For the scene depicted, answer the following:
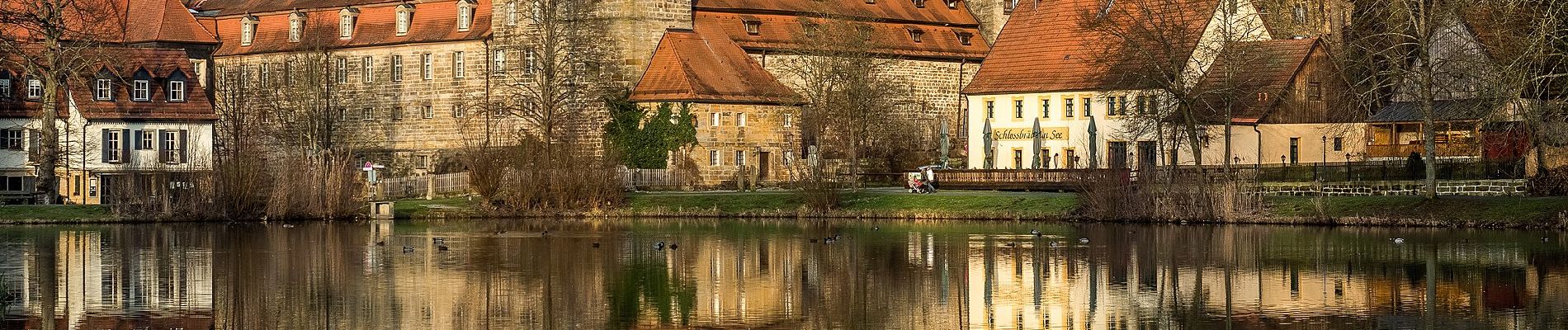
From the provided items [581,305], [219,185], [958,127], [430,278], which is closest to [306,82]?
[958,127]

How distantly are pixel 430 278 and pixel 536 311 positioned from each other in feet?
19.3

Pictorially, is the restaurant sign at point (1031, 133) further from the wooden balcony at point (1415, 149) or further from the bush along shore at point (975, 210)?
the bush along shore at point (975, 210)

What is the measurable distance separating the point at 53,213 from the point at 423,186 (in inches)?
604

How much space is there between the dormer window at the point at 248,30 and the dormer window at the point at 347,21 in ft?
14.1

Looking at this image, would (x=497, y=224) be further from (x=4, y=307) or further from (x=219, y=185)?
(x=4, y=307)

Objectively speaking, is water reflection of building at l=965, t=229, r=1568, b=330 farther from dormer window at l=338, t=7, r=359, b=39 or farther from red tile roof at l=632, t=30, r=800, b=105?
dormer window at l=338, t=7, r=359, b=39

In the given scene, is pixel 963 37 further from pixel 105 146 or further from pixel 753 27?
pixel 105 146

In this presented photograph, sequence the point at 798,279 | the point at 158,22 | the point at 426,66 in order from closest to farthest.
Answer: the point at 798,279 < the point at 426,66 < the point at 158,22

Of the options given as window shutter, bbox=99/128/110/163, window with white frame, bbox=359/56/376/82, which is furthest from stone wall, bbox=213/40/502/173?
window shutter, bbox=99/128/110/163

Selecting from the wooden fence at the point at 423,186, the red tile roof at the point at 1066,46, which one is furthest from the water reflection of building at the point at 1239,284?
the wooden fence at the point at 423,186

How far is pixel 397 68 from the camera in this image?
Answer: 86.8 metres

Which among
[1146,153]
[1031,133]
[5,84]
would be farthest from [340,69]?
[1146,153]

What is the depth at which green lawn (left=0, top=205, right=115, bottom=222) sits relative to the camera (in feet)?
175

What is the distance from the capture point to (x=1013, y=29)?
254 ft
